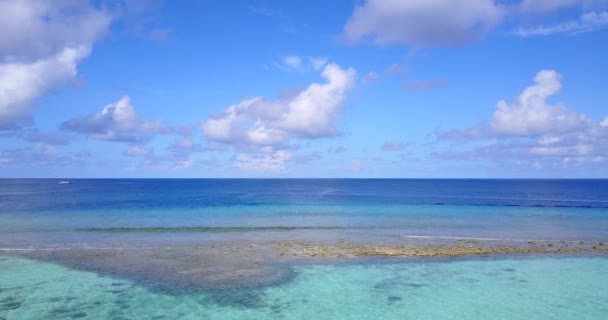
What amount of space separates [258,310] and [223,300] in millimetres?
2419

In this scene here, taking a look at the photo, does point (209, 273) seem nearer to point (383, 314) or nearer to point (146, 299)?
point (146, 299)

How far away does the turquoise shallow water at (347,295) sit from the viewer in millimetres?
19656

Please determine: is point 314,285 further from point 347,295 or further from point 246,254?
point 246,254

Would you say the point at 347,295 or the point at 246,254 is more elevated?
the point at 246,254

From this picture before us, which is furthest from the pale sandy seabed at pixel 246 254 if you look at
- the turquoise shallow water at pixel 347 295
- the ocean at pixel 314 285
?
the turquoise shallow water at pixel 347 295

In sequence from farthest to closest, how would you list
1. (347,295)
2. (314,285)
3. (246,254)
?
(246,254), (314,285), (347,295)

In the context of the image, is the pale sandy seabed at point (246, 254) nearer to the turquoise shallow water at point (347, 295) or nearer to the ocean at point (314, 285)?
the ocean at point (314, 285)

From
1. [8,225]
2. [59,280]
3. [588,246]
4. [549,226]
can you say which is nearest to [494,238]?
[588,246]

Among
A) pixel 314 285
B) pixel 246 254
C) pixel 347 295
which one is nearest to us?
pixel 347 295

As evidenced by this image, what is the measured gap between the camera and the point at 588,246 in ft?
118

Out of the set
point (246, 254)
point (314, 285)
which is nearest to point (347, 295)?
point (314, 285)

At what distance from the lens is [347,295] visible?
22.3 metres

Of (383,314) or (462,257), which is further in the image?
(462,257)

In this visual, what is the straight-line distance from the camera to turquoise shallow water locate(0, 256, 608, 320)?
19.7 m
